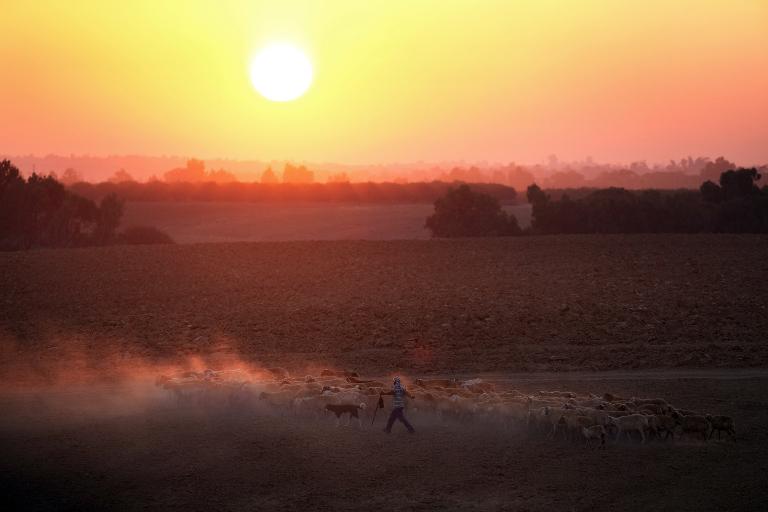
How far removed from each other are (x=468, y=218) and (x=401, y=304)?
32.8m

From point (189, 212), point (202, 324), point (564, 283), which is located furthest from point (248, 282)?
point (189, 212)

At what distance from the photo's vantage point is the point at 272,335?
104 ft

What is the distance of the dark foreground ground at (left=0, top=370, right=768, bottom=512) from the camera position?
48.5 feet

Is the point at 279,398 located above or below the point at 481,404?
below

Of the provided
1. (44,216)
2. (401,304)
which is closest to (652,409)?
(401,304)

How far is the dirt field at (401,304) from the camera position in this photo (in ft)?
94.6

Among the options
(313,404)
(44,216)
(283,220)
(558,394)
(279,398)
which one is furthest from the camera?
(283,220)

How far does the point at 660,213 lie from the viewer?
210 feet

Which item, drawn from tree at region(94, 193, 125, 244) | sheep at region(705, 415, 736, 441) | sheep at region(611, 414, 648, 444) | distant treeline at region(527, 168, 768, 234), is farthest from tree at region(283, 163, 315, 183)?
sheep at region(705, 415, 736, 441)

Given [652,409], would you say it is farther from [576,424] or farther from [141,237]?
[141,237]

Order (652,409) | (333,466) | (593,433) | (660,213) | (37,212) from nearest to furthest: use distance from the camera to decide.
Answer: (333,466), (593,433), (652,409), (660,213), (37,212)

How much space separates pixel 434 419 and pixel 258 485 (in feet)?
19.8

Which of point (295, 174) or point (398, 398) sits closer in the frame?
point (398, 398)

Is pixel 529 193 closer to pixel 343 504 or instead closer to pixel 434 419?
pixel 434 419
